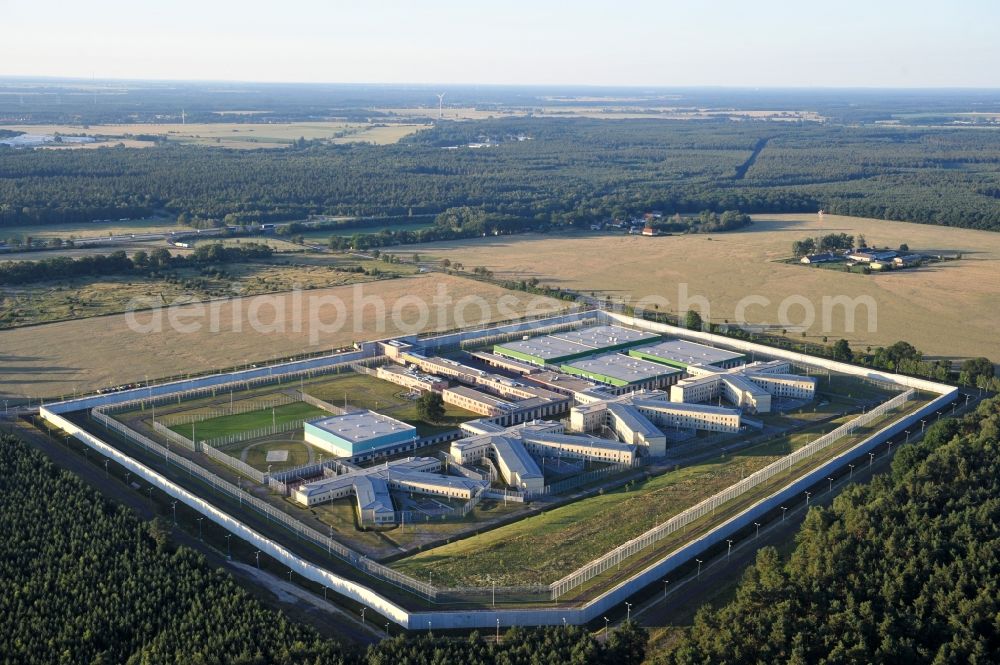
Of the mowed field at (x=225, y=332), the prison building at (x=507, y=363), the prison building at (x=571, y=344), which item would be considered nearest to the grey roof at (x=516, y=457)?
the prison building at (x=507, y=363)

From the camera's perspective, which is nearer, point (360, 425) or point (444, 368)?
point (360, 425)

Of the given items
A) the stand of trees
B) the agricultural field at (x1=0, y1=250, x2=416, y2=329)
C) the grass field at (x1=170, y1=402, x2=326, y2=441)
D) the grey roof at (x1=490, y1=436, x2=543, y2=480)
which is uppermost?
the stand of trees

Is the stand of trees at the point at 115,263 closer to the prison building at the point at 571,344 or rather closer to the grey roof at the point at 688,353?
the prison building at the point at 571,344

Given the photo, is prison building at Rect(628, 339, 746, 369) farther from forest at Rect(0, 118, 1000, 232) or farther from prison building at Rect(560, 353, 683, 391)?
forest at Rect(0, 118, 1000, 232)

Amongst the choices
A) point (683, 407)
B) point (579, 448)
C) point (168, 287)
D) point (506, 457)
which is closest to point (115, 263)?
point (168, 287)

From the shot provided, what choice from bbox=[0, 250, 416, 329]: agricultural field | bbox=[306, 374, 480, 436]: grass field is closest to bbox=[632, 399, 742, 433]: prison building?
bbox=[306, 374, 480, 436]: grass field

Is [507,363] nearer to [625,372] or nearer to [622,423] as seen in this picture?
[625,372]
